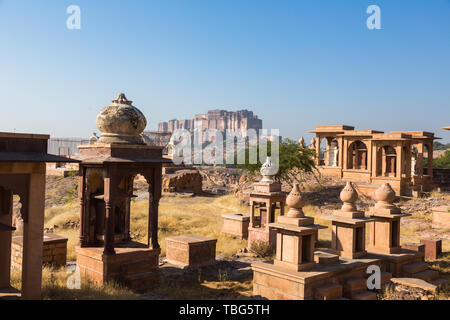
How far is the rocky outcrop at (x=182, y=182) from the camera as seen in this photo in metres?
28.6

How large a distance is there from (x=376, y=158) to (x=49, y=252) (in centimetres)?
2104

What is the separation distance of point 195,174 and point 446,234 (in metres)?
18.7

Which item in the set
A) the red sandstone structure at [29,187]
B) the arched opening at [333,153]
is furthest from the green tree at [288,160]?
the red sandstone structure at [29,187]

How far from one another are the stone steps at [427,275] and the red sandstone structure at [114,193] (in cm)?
634

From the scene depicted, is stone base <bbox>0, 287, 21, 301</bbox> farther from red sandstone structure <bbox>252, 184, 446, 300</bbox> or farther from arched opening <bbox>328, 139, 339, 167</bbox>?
arched opening <bbox>328, 139, 339, 167</bbox>

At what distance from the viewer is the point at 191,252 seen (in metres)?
11.0

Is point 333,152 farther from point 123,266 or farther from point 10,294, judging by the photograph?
point 10,294

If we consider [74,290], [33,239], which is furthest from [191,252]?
[33,239]

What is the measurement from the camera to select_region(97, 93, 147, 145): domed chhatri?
9094 mm

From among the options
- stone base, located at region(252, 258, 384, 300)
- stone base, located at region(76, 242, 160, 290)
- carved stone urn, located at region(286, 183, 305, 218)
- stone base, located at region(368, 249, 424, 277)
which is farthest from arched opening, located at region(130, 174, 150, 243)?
stone base, located at region(368, 249, 424, 277)

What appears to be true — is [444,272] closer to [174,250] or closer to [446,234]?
[446,234]

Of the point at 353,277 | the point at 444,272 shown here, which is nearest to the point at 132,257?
the point at 353,277

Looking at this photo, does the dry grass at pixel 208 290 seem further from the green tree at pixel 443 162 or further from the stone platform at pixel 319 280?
the green tree at pixel 443 162
